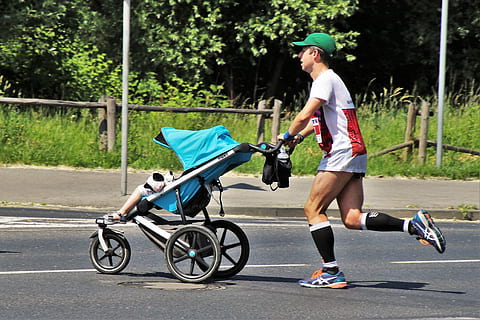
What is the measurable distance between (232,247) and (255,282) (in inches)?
14.6

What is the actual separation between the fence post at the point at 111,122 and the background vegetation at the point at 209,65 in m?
A: 0.20

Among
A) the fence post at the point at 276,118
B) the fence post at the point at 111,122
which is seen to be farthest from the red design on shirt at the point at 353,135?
the fence post at the point at 276,118

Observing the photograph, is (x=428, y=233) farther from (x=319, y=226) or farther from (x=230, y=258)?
(x=230, y=258)

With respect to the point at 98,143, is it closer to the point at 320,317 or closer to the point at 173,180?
the point at 173,180

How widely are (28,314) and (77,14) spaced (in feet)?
63.6

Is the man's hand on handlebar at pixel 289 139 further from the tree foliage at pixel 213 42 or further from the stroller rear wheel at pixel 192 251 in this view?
the tree foliage at pixel 213 42

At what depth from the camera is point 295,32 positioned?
25.1m

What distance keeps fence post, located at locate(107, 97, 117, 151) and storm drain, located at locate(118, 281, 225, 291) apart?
957 cm

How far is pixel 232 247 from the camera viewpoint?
781 centimetres

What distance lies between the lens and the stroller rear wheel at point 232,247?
7.74 metres

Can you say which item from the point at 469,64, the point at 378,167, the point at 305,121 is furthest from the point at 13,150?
the point at 469,64

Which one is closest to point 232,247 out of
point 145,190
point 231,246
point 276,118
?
point 231,246

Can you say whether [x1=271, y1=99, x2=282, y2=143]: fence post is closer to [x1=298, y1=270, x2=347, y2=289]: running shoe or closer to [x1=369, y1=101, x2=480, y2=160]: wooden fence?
[x1=369, y1=101, x2=480, y2=160]: wooden fence

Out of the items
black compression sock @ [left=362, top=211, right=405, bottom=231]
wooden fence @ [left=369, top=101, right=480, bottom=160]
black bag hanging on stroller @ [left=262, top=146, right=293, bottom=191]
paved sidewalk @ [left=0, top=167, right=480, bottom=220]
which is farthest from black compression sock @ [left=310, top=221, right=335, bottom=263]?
wooden fence @ [left=369, top=101, right=480, bottom=160]
